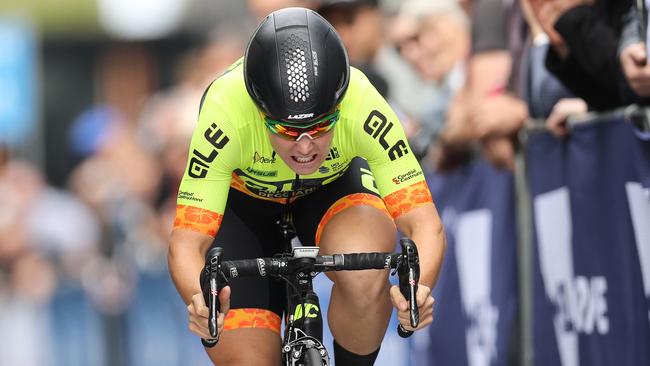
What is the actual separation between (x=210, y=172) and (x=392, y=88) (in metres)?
5.02

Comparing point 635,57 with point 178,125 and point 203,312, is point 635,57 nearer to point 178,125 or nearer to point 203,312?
point 203,312

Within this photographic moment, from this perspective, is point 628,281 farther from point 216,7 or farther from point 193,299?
point 216,7

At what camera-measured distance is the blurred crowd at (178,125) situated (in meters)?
7.04

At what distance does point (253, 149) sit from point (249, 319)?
0.79 m

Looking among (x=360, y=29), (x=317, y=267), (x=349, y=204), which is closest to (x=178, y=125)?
(x=360, y=29)

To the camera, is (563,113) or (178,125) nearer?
(563,113)

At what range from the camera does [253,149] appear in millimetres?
5566

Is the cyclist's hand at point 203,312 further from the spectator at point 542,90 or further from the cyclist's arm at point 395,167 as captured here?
the spectator at point 542,90

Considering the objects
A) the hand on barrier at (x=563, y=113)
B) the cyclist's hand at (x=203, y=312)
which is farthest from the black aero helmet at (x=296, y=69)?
the hand on barrier at (x=563, y=113)

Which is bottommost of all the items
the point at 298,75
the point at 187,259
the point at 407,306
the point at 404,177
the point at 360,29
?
the point at 407,306

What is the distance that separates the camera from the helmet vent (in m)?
4.99

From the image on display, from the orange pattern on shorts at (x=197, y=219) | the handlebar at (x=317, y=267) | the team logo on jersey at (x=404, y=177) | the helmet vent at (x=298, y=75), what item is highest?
the helmet vent at (x=298, y=75)

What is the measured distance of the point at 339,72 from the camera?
5.08 meters

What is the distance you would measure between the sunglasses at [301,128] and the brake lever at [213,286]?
58 centimetres
